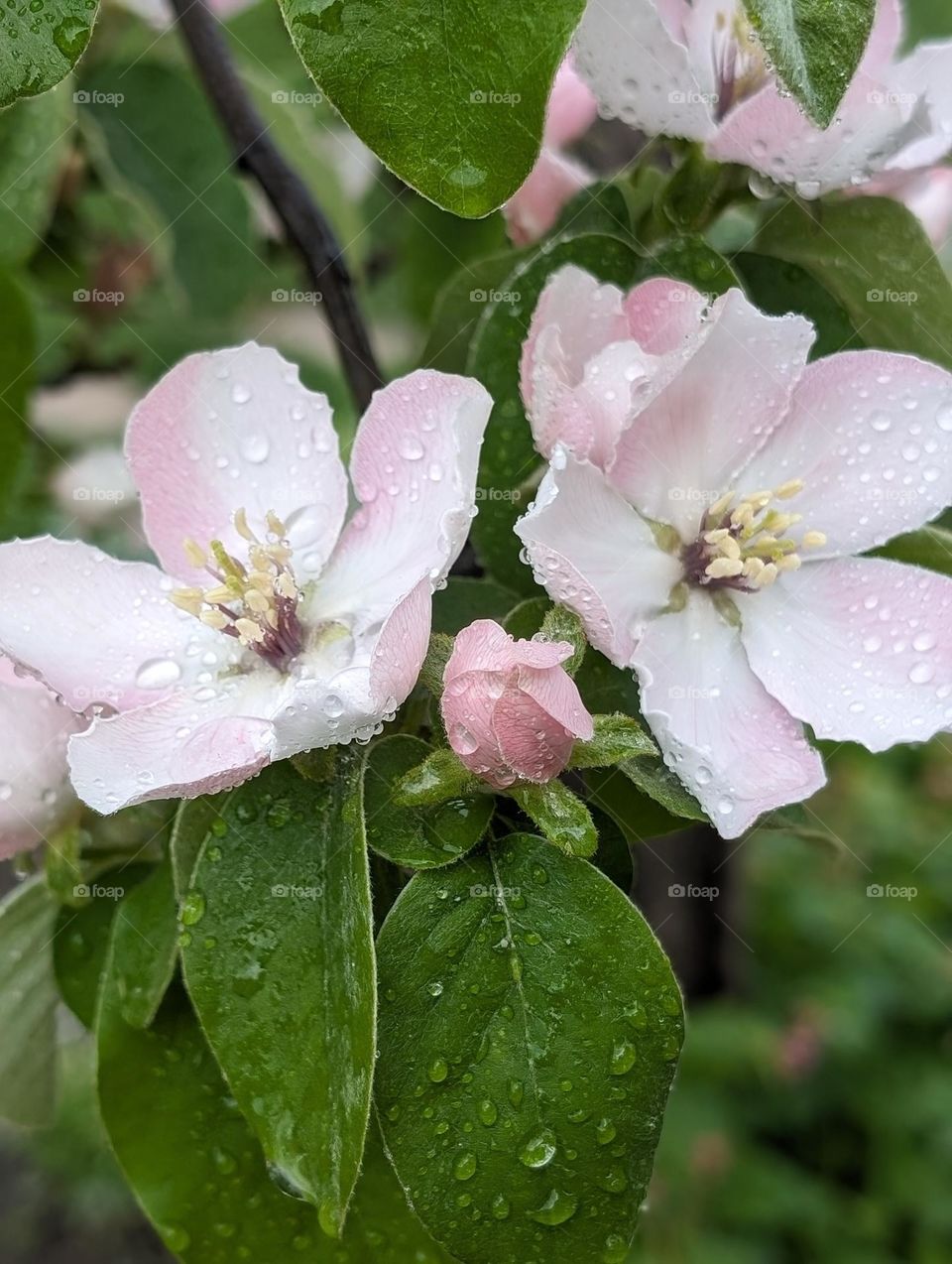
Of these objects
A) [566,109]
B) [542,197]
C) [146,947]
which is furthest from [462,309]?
[146,947]

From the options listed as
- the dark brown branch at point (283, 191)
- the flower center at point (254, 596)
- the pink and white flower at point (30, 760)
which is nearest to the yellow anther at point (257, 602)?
the flower center at point (254, 596)

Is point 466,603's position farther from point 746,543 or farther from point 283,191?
point 283,191

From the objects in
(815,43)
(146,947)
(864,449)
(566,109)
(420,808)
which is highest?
(815,43)

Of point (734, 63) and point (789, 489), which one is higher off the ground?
point (734, 63)

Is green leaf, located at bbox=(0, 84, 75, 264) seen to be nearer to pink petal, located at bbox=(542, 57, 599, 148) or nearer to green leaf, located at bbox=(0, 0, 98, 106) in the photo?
pink petal, located at bbox=(542, 57, 599, 148)

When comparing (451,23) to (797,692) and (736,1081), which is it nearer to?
(797,692)

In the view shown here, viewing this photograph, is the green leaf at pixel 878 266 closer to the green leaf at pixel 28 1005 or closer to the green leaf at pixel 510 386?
the green leaf at pixel 510 386

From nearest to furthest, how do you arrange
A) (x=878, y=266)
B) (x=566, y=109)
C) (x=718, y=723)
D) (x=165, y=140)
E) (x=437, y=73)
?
(x=437, y=73) < (x=718, y=723) < (x=878, y=266) < (x=566, y=109) < (x=165, y=140)
